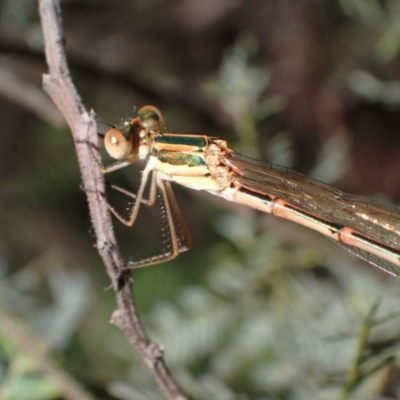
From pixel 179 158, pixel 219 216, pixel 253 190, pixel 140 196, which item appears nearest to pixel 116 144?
pixel 140 196

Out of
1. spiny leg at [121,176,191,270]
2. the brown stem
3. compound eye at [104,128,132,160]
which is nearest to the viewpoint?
the brown stem

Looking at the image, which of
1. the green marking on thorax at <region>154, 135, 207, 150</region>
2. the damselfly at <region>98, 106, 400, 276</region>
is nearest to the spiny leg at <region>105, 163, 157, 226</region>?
the damselfly at <region>98, 106, 400, 276</region>

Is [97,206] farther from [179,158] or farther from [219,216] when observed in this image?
[219,216]

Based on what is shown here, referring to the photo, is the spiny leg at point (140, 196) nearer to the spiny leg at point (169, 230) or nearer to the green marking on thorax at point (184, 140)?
the spiny leg at point (169, 230)

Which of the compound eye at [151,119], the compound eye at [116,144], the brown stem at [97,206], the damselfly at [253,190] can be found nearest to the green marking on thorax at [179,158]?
the damselfly at [253,190]

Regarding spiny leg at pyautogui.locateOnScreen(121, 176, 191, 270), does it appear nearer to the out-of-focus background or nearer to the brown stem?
the out-of-focus background
